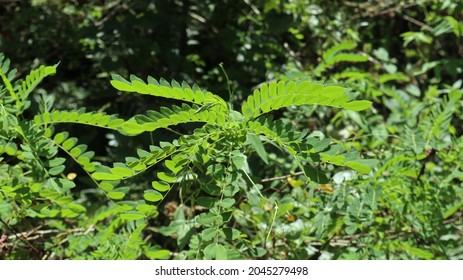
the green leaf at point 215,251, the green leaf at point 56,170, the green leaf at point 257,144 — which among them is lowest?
the green leaf at point 215,251

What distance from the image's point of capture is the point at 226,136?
54.1 inches

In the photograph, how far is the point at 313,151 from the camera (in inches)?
53.2

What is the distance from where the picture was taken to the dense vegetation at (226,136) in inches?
54.2

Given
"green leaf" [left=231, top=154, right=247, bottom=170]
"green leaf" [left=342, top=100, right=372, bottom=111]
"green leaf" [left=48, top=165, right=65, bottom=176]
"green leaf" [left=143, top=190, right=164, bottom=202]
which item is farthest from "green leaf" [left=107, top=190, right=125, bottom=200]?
"green leaf" [left=342, top=100, right=372, bottom=111]

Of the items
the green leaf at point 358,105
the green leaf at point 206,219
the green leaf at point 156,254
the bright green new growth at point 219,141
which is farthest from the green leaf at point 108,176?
the green leaf at point 358,105

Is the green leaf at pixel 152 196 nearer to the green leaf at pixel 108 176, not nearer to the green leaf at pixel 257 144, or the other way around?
the green leaf at pixel 108 176

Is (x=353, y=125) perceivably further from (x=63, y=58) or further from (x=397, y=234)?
(x=63, y=58)

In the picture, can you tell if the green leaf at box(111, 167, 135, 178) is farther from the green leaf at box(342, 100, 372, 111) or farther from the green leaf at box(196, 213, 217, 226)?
the green leaf at box(342, 100, 372, 111)

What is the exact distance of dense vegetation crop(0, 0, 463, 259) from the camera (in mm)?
1378

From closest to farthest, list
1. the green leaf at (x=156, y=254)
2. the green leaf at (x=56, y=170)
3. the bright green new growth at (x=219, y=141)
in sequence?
the bright green new growth at (x=219, y=141), the green leaf at (x=56, y=170), the green leaf at (x=156, y=254)

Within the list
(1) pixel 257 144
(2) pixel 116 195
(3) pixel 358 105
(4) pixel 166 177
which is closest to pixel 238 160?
(1) pixel 257 144

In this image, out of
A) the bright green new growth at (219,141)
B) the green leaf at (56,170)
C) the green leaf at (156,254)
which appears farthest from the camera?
the green leaf at (156,254)

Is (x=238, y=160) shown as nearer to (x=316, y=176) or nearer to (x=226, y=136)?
(x=226, y=136)
